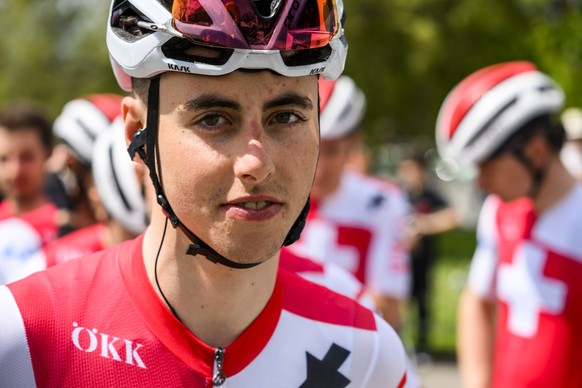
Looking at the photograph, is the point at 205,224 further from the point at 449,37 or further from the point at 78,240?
the point at 449,37

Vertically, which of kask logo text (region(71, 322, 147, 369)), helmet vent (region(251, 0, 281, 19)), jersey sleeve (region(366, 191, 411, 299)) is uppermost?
helmet vent (region(251, 0, 281, 19))

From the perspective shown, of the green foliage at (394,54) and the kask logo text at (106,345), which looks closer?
the kask logo text at (106,345)

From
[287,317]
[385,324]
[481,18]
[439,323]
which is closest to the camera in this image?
[287,317]

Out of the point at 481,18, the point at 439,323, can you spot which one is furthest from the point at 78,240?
the point at 481,18

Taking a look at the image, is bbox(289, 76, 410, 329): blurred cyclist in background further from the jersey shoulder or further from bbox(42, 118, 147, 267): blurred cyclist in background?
the jersey shoulder

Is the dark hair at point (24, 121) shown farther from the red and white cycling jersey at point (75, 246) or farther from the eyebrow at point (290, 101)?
the eyebrow at point (290, 101)

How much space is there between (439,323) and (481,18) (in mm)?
14488

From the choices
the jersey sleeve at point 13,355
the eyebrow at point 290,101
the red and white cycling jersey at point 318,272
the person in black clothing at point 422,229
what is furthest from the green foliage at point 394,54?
the jersey sleeve at point 13,355

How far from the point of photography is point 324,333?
111 inches

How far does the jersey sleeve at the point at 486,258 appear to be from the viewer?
18.3ft

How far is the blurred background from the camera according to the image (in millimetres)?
26828

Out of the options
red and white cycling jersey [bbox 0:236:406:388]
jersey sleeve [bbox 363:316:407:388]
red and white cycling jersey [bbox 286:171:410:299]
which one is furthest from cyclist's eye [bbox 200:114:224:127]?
red and white cycling jersey [bbox 286:171:410:299]

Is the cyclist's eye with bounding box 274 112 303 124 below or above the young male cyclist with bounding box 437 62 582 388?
above

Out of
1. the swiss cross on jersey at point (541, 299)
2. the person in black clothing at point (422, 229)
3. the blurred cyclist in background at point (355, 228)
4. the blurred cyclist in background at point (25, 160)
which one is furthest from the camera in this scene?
the person in black clothing at point (422, 229)
